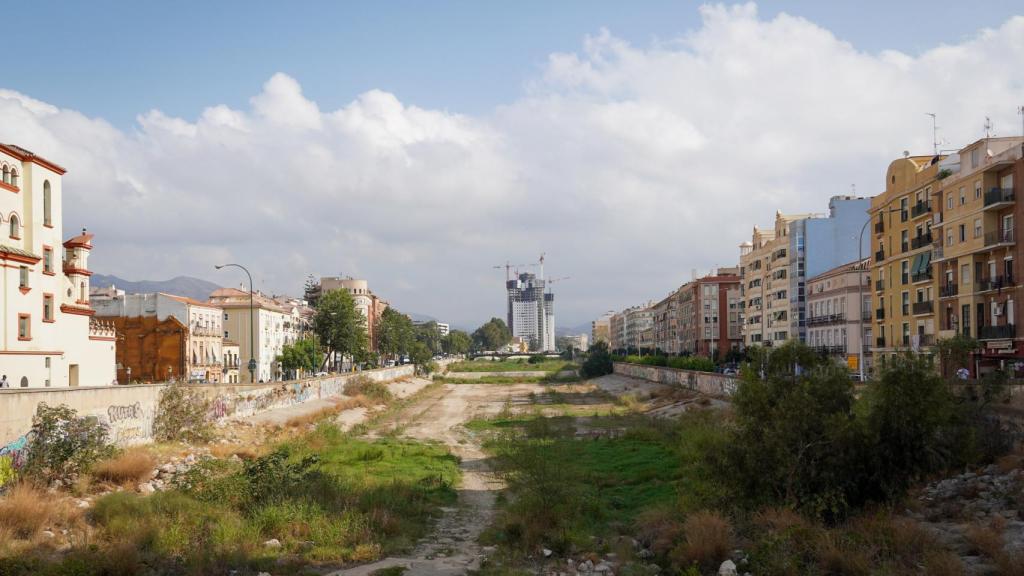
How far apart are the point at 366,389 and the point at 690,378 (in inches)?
1474

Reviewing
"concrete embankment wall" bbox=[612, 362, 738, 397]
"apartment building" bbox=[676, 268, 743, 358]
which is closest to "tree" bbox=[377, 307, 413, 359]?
"concrete embankment wall" bbox=[612, 362, 738, 397]

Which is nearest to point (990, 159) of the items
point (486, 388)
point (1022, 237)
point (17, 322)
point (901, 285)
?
point (1022, 237)

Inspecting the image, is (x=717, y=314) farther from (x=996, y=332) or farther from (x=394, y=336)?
(x=996, y=332)

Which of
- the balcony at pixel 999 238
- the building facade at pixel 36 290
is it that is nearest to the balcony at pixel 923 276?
the balcony at pixel 999 238

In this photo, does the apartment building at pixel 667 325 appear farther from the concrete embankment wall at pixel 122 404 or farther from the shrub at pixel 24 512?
the shrub at pixel 24 512

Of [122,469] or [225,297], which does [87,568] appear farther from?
[225,297]

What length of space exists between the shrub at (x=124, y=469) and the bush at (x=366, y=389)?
55.1 metres

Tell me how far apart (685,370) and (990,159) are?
135 feet

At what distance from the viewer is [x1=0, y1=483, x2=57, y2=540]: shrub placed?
23.9 metres

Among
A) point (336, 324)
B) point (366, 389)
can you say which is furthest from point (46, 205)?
point (336, 324)

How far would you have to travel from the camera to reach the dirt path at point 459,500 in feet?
76.6

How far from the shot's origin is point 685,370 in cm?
8600

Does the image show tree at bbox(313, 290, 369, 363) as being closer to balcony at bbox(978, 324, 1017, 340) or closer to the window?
the window

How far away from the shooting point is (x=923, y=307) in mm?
60312
